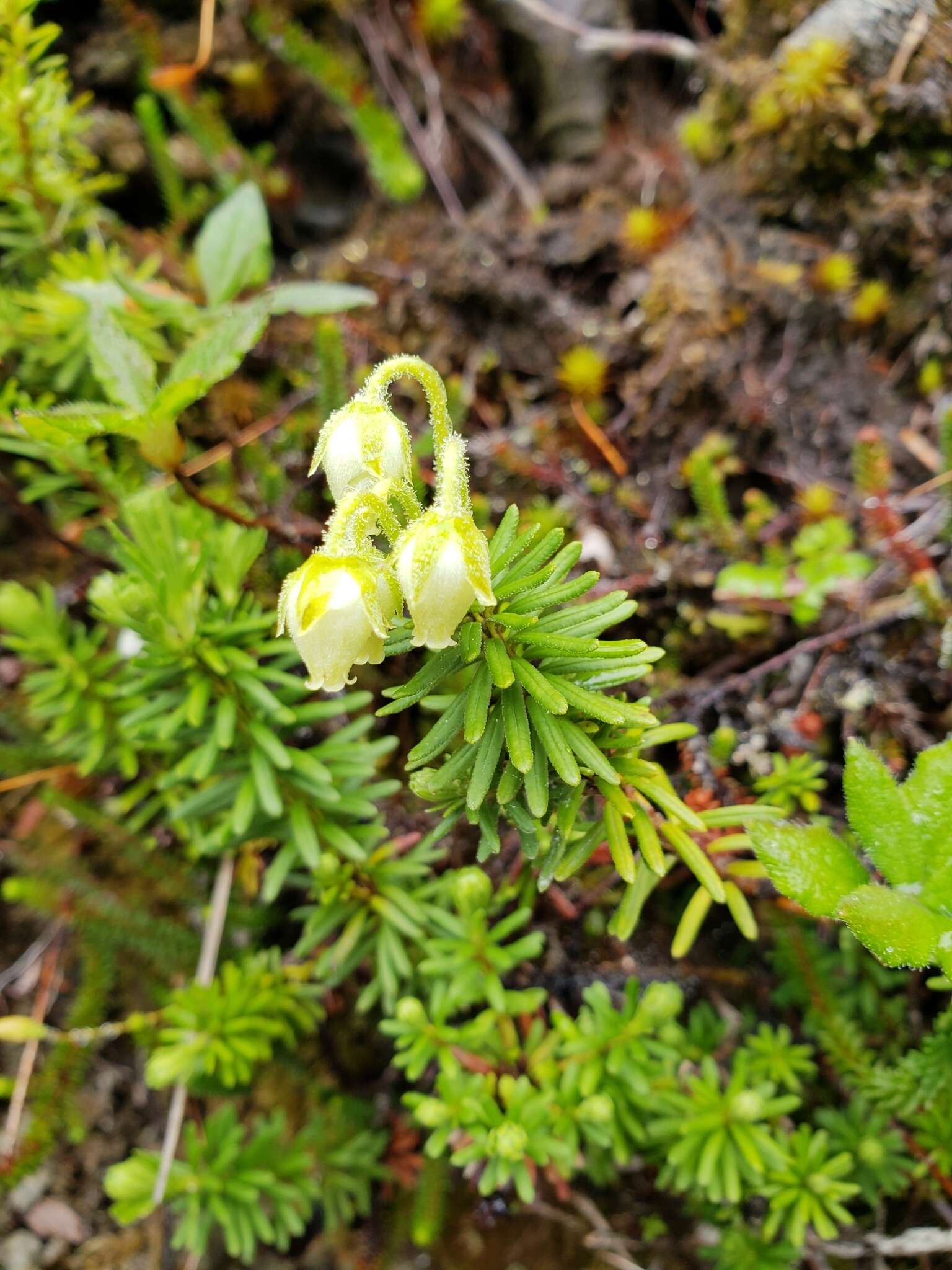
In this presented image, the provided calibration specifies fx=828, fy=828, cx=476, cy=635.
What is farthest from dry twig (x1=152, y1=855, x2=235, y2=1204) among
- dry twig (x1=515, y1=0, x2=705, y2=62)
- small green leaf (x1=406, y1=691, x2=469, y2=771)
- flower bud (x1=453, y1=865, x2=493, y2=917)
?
dry twig (x1=515, y1=0, x2=705, y2=62)

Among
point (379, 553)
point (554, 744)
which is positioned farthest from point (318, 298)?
point (554, 744)

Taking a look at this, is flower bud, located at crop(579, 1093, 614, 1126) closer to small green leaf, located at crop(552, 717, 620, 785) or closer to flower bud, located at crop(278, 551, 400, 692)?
small green leaf, located at crop(552, 717, 620, 785)

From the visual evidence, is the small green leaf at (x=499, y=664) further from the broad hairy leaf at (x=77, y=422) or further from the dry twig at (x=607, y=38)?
the dry twig at (x=607, y=38)

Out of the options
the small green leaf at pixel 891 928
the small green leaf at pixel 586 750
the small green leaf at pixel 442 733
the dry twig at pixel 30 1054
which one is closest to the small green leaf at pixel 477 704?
the small green leaf at pixel 442 733

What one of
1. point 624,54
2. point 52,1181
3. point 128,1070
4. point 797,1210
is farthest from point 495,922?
point 624,54

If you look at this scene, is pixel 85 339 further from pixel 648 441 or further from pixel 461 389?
pixel 648 441

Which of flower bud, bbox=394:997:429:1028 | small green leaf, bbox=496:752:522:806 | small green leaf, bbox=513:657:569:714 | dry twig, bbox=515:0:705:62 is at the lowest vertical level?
flower bud, bbox=394:997:429:1028

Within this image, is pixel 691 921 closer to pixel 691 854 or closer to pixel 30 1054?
pixel 691 854
